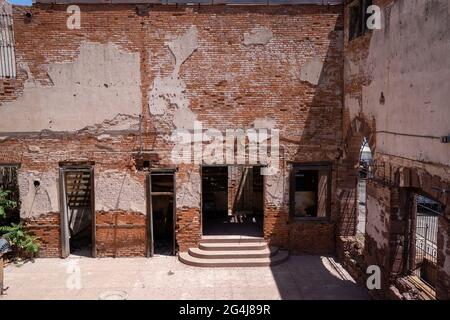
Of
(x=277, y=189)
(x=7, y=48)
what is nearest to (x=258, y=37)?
(x=277, y=189)

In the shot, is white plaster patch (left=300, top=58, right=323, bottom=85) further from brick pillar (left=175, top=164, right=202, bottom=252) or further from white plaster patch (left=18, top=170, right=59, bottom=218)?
white plaster patch (left=18, top=170, right=59, bottom=218)

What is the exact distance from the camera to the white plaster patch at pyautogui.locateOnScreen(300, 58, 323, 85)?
1110cm

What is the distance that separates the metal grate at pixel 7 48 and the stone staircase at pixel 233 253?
643 centimetres

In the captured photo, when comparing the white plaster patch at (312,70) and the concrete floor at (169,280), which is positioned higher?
the white plaster patch at (312,70)

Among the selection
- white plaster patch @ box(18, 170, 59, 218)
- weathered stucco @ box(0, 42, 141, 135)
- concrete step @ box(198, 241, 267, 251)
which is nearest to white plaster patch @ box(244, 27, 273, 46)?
weathered stucco @ box(0, 42, 141, 135)

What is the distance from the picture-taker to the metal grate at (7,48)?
10.8 metres

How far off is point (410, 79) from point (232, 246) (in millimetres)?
6023

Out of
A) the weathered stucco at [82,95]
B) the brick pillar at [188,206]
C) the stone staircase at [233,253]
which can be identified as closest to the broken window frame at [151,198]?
the brick pillar at [188,206]

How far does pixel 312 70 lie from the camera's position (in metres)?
11.1

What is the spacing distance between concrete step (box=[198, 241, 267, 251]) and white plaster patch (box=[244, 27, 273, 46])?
5.19 metres

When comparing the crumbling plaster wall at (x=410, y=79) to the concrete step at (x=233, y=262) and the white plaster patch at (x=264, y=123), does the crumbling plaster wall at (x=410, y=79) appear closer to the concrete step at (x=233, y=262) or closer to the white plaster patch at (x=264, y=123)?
the white plaster patch at (x=264, y=123)

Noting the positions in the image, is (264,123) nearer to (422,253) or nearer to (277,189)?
(277,189)

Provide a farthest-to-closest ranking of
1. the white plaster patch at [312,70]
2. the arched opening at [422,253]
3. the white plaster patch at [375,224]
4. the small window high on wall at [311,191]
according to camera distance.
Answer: the small window high on wall at [311,191] < the white plaster patch at [312,70] < the white plaster patch at [375,224] < the arched opening at [422,253]

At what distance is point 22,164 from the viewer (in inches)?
439
